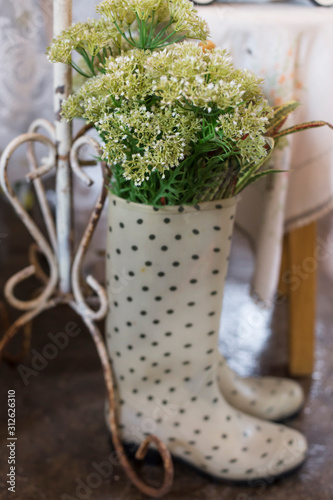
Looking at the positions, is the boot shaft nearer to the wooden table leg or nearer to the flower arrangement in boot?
the flower arrangement in boot

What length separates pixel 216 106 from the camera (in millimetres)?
546

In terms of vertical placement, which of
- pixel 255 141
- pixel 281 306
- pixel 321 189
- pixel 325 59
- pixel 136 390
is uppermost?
pixel 325 59

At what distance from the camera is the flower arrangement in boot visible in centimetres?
55

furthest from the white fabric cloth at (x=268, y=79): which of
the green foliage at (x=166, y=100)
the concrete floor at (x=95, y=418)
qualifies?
the green foliage at (x=166, y=100)

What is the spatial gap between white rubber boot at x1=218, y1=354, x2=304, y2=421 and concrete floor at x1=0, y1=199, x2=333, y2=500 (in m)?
0.05

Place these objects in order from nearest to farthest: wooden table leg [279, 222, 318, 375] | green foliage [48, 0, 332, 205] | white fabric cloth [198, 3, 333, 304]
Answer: green foliage [48, 0, 332, 205], white fabric cloth [198, 3, 333, 304], wooden table leg [279, 222, 318, 375]

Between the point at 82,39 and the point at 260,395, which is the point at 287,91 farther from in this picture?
the point at 260,395

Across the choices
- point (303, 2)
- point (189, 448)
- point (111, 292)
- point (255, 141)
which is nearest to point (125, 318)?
point (111, 292)

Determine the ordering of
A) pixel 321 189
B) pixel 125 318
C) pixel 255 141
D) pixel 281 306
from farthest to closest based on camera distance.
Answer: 1. pixel 281 306
2. pixel 321 189
3. pixel 125 318
4. pixel 255 141

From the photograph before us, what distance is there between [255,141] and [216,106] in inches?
2.3

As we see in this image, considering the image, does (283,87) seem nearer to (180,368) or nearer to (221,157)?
(221,157)

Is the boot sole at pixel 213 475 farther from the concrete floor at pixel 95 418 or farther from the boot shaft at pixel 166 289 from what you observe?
the boot shaft at pixel 166 289

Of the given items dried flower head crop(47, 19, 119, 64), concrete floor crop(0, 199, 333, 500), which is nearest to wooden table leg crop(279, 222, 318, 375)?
concrete floor crop(0, 199, 333, 500)

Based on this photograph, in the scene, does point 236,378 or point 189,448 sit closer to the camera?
point 189,448
